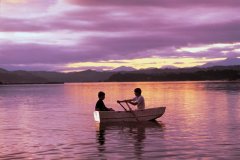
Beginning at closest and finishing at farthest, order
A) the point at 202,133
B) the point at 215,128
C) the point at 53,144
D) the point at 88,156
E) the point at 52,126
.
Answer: the point at 88,156 → the point at 53,144 → the point at 202,133 → the point at 215,128 → the point at 52,126

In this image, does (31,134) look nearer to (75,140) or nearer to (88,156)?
(75,140)

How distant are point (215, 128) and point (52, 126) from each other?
1314cm

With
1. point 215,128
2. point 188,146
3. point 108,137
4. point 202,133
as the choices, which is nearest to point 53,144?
point 108,137

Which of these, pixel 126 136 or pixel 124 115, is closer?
pixel 126 136

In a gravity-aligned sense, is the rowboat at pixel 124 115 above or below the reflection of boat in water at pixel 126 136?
above

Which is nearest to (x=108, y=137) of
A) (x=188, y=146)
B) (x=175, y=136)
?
(x=175, y=136)

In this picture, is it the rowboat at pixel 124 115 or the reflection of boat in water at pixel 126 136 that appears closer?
the reflection of boat in water at pixel 126 136

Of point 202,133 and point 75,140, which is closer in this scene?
point 75,140

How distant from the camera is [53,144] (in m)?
25.2

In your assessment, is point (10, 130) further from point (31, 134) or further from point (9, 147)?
point (9, 147)

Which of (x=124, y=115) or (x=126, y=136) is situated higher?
(x=124, y=115)

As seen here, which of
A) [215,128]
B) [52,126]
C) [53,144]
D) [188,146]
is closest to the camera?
[188,146]

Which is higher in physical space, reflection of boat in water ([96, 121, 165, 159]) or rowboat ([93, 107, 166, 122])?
rowboat ([93, 107, 166, 122])

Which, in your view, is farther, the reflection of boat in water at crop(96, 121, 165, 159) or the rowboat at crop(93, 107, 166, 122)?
the rowboat at crop(93, 107, 166, 122)
